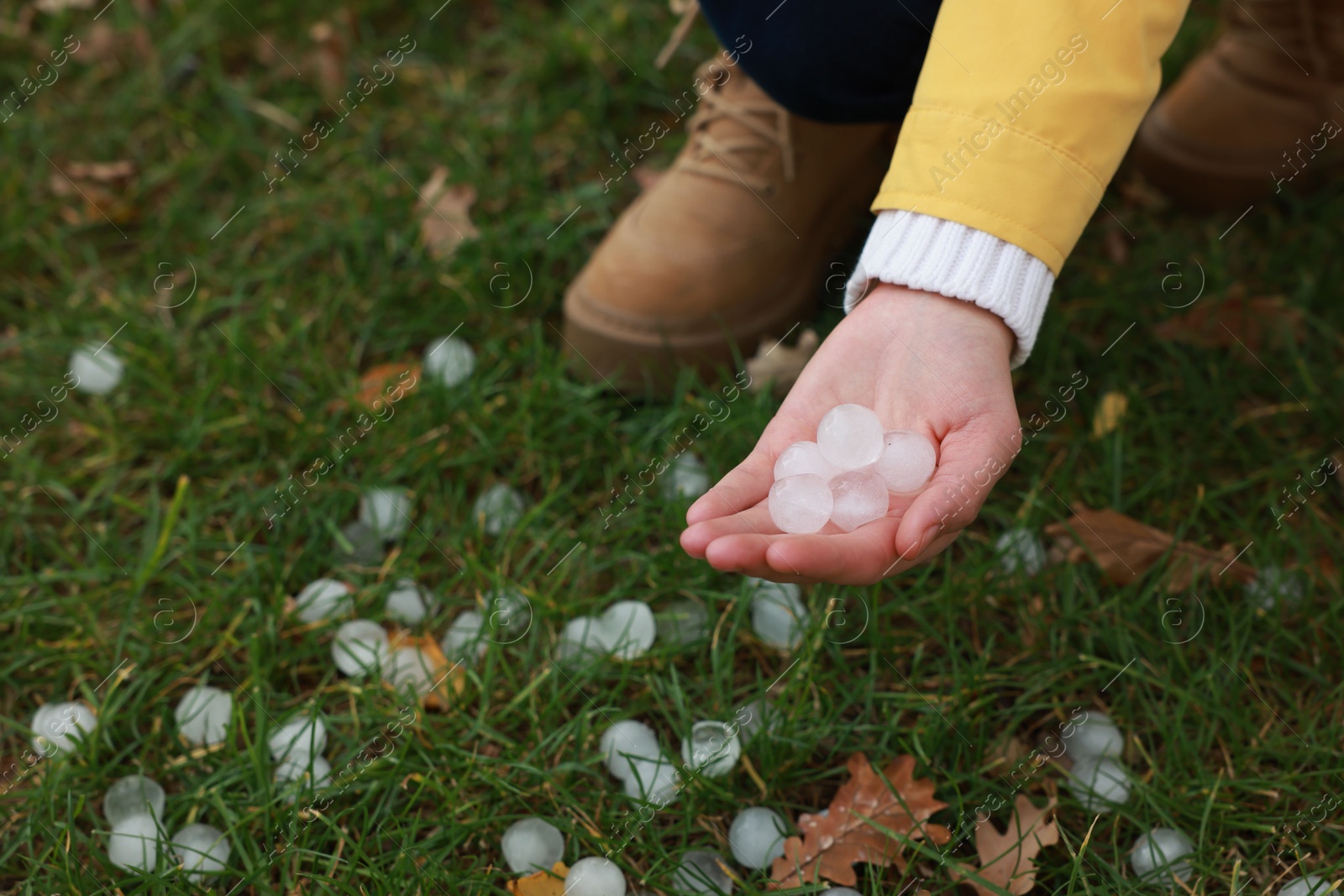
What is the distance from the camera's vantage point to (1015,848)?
1420 millimetres

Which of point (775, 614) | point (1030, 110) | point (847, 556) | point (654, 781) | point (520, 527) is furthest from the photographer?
point (520, 527)

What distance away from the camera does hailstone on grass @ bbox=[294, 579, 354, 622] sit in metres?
1.76

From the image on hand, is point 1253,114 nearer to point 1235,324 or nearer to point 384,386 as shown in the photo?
point 1235,324

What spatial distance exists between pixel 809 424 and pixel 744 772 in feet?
1.91

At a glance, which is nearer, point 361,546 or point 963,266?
point 963,266

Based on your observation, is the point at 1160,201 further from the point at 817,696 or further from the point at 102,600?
the point at 102,600

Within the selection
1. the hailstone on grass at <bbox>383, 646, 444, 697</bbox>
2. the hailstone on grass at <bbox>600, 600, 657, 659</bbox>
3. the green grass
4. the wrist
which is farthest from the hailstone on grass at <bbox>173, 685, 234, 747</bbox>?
the wrist

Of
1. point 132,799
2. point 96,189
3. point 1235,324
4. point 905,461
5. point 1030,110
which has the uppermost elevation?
point 96,189

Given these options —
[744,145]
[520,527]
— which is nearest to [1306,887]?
[520,527]

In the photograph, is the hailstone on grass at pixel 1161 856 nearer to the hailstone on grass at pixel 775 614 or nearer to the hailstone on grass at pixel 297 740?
the hailstone on grass at pixel 775 614

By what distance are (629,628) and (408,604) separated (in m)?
0.41

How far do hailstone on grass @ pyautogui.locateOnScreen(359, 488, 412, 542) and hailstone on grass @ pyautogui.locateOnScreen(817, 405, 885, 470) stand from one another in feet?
2.98

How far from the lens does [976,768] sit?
1534 millimetres

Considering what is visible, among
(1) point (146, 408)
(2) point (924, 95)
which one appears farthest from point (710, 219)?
(1) point (146, 408)
